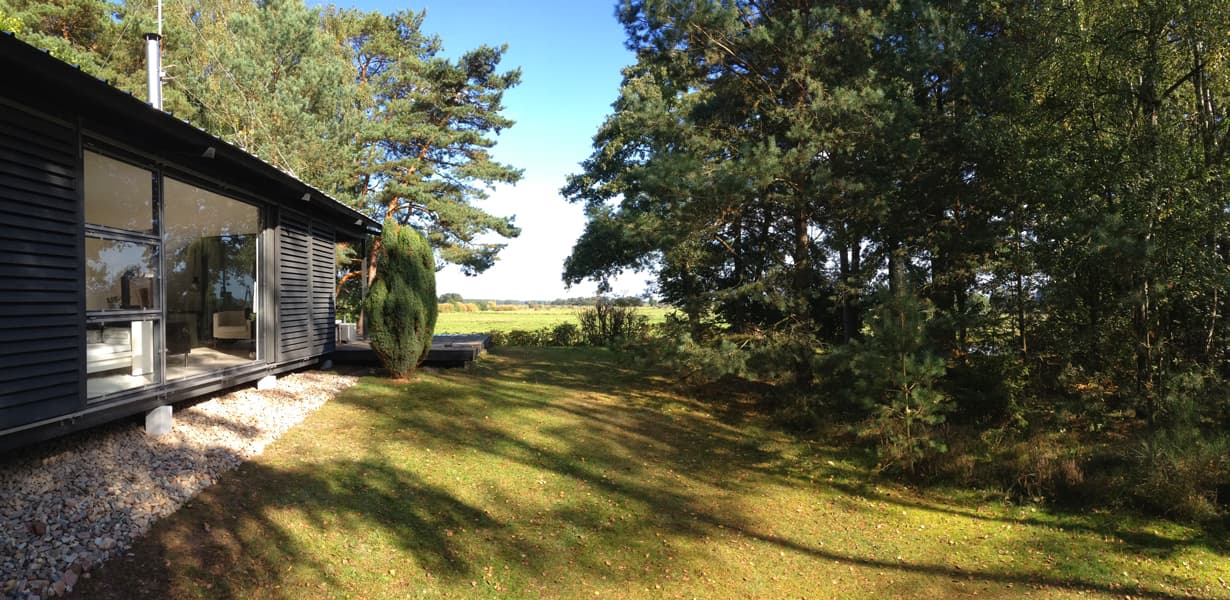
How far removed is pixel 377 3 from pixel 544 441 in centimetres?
1984

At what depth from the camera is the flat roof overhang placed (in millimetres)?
3727

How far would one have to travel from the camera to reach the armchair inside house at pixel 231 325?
29.5ft

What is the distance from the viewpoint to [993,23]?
9.27 metres

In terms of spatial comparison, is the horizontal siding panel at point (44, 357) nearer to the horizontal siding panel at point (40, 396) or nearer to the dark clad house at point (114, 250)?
the dark clad house at point (114, 250)

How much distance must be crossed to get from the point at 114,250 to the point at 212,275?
4.17 m

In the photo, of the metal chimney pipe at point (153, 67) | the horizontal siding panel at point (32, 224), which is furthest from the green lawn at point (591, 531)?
the metal chimney pipe at point (153, 67)

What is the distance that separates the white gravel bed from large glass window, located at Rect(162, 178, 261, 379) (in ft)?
6.45

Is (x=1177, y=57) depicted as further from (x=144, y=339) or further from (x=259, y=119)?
(x=259, y=119)

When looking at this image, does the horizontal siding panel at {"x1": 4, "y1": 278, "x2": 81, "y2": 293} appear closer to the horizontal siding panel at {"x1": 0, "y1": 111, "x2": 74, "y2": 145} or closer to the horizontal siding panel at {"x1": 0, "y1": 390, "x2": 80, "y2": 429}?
the horizontal siding panel at {"x1": 0, "y1": 390, "x2": 80, "y2": 429}

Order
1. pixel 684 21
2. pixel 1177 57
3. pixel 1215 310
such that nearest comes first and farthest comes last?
pixel 1215 310 < pixel 1177 57 < pixel 684 21

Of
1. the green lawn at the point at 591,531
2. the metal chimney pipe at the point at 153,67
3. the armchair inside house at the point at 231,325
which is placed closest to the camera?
the green lawn at the point at 591,531

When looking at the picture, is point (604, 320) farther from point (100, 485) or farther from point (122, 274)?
point (100, 485)

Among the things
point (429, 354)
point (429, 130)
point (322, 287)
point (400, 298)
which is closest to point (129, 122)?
point (400, 298)

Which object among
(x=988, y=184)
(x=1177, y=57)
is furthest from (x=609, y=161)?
(x=1177, y=57)
